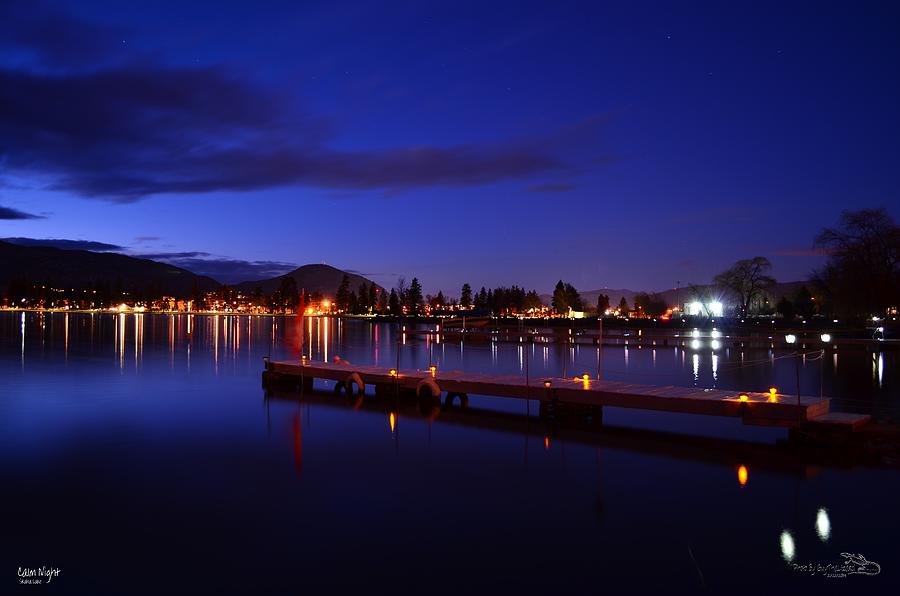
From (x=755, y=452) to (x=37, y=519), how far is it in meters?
15.5

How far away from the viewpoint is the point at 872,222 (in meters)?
56.2

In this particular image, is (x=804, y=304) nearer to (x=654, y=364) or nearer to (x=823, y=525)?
(x=654, y=364)

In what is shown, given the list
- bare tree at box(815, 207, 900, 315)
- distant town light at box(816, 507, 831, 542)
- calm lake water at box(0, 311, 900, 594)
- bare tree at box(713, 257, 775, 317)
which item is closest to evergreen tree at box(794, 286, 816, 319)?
bare tree at box(713, 257, 775, 317)

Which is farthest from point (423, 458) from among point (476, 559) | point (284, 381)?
point (284, 381)

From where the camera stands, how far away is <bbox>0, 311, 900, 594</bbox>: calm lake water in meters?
9.95

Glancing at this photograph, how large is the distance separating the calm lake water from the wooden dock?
0.85 m

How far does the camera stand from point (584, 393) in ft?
66.7

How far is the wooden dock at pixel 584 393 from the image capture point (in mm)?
17031

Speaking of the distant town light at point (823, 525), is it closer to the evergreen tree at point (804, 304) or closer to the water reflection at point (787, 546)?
the water reflection at point (787, 546)

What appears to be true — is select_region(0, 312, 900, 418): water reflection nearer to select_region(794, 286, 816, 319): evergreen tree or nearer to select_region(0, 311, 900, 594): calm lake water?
select_region(0, 311, 900, 594): calm lake water

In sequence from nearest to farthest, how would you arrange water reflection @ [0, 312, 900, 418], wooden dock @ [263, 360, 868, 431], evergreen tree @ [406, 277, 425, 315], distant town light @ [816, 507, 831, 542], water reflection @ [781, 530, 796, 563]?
water reflection @ [781, 530, 796, 563], distant town light @ [816, 507, 831, 542], wooden dock @ [263, 360, 868, 431], water reflection @ [0, 312, 900, 418], evergreen tree @ [406, 277, 425, 315]

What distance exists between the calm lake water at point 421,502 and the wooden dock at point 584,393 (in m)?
0.85

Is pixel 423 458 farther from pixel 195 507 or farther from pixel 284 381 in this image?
pixel 284 381

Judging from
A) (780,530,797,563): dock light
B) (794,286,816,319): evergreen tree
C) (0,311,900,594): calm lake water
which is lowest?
(780,530,797,563): dock light
